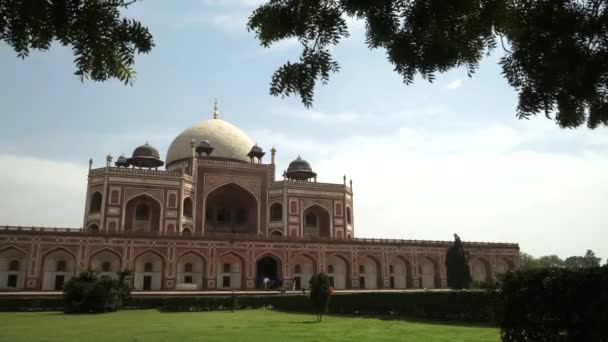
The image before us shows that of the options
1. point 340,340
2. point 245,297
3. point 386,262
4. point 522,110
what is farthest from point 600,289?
point 386,262

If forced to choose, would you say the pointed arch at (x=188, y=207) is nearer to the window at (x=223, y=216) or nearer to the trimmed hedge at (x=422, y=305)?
the window at (x=223, y=216)

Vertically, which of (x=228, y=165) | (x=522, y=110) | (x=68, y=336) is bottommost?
(x=68, y=336)

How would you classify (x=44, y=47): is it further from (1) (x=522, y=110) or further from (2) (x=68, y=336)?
(2) (x=68, y=336)

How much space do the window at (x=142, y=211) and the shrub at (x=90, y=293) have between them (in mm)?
14871

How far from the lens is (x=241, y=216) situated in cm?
4138

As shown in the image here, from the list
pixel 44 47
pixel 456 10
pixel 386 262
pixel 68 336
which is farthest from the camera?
pixel 386 262

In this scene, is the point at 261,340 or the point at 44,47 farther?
the point at 261,340

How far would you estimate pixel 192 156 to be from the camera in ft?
133

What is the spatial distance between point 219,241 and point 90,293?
41.7 feet

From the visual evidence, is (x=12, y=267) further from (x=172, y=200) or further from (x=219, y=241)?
(x=219, y=241)

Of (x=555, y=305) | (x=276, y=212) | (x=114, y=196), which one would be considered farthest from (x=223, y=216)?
(x=555, y=305)

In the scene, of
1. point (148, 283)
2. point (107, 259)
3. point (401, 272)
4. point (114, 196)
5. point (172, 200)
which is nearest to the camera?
point (107, 259)

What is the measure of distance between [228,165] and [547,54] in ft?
121

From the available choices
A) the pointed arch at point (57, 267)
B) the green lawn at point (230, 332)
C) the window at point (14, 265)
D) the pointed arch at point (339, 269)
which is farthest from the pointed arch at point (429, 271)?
the window at point (14, 265)
